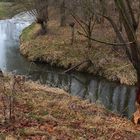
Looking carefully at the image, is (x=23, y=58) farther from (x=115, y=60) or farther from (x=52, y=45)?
(x=115, y=60)

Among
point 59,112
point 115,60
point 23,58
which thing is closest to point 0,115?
point 59,112

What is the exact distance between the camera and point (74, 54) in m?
33.9

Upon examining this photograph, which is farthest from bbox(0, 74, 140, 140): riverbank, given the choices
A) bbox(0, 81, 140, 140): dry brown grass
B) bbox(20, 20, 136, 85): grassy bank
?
bbox(20, 20, 136, 85): grassy bank

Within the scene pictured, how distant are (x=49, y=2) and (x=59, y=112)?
1135 inches

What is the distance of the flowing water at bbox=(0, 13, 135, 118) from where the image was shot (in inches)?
912

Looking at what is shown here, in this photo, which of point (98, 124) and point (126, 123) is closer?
point (98, 124)

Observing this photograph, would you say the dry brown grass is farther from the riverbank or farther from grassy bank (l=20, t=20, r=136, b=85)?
grassy bank (l=20, t=20, r=136, b=85)

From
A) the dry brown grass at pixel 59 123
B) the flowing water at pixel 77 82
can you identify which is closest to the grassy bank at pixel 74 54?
the flowing water at pixel 77 82

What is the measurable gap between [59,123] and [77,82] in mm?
15981

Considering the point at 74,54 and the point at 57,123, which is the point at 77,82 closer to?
the point at 74,54

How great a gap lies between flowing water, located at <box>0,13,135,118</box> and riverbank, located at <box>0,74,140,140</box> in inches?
238

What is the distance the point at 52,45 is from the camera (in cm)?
3681

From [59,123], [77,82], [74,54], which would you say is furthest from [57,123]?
[74,54]

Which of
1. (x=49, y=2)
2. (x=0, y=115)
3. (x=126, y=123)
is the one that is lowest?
(x=126, y=123)
